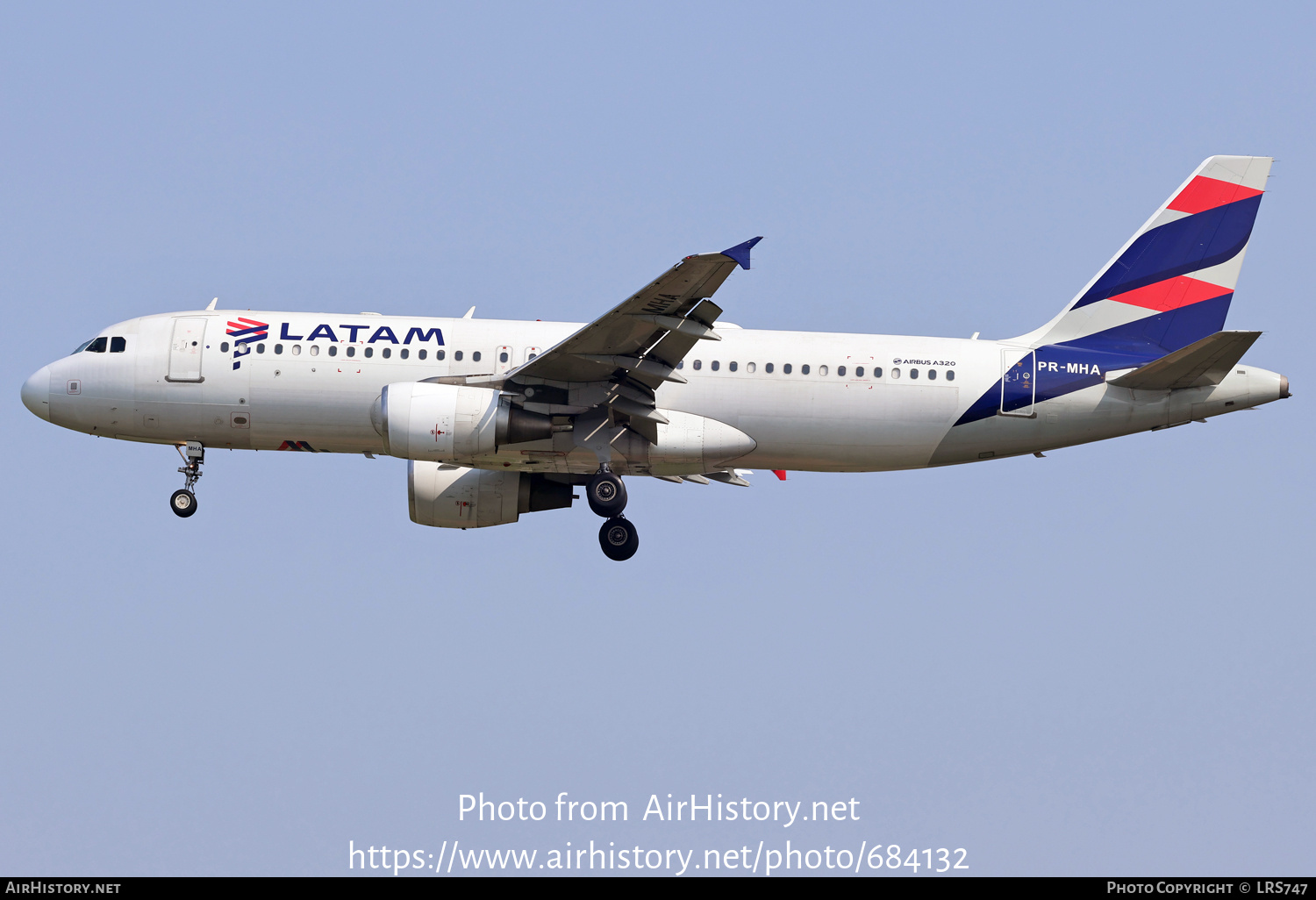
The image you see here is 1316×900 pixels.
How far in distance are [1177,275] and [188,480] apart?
22350 millimetres

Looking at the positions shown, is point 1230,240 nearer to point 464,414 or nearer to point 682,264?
point 682,264

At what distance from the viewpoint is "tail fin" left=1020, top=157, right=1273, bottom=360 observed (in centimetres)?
3359

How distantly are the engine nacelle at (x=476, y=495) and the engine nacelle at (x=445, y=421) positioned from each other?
4.18 metres

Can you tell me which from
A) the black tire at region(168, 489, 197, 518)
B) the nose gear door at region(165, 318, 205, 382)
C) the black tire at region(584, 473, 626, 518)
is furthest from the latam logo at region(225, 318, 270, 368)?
the black tire at region(584, 473, 626, 518)

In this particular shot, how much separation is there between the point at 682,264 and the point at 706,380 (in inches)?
205

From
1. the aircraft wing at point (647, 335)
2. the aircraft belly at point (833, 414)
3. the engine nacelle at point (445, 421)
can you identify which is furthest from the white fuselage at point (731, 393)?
the aircraft wing at point (647, 335)

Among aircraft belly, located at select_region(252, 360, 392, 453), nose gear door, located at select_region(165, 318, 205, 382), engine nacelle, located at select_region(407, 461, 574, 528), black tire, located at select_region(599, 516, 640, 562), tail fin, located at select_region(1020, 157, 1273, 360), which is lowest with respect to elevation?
black tire, located at select_region(599, 516, 640, 562)

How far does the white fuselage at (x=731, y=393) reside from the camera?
31.9 m

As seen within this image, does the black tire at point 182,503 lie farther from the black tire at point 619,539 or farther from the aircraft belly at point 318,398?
the black tire at point 619,539

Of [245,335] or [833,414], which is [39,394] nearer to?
[245,335]

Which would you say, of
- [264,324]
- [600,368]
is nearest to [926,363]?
[600,368]

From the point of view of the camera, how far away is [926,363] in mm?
32344

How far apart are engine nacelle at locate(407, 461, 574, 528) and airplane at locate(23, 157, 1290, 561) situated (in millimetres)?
1658

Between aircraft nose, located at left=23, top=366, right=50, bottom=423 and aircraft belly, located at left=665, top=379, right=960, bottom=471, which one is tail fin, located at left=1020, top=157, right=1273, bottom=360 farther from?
aircraft nose, located at left=23, top=366, right=50, bottom=423
